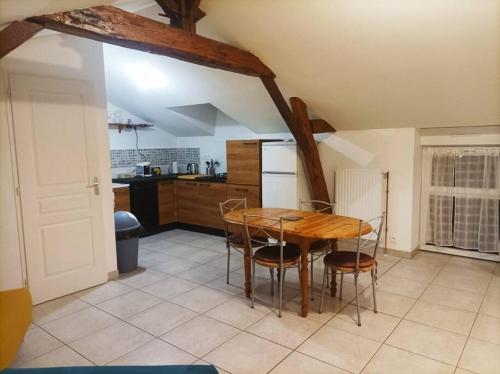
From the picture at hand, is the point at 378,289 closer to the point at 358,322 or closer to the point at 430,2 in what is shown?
the point at 358,322

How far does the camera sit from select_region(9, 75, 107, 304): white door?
308 cm

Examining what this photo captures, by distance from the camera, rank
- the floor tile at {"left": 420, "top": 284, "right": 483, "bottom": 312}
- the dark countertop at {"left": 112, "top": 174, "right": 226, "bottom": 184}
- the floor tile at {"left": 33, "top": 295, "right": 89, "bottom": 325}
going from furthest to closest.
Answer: the dark countertop at {"left": 112, "top": 174, "right": 226, "bottom": 184} < the floor tile at {"left": 420, "top": 284, "right": 483, "bottom": 312} < the floor tile at {"left": 33, "top": 295, "right": 89, "bottom": 325}

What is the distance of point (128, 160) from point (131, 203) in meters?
0.99

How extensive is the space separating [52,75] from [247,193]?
108 inches

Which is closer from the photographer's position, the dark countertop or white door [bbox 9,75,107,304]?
white door [bbox 9,75,107,304]

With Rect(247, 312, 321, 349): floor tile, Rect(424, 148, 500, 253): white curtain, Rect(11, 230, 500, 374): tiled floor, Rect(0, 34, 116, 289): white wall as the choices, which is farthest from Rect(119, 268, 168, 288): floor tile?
Rect(424, 148, 500, 253): white curtain

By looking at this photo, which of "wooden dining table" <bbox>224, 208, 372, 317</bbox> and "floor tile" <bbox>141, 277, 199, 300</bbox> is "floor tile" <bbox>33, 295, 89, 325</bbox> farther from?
"wooden dining table" <bbox>224, 208, 372, 317</bbox>

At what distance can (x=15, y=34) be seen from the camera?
2.24m

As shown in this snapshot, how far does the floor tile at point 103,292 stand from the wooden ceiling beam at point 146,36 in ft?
7.33

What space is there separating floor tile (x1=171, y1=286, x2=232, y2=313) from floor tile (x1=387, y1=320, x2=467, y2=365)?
1462mm

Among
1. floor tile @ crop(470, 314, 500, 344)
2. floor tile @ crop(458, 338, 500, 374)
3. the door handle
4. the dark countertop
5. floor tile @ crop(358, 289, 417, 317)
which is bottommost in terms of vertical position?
floor tile @ crop(458, 338, 500, 374)

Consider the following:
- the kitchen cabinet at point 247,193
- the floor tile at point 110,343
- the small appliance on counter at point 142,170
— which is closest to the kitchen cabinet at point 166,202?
the small appliance on counter at point 142,170

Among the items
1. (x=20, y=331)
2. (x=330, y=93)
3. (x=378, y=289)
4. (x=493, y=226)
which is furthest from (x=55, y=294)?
(x=493, y=226)

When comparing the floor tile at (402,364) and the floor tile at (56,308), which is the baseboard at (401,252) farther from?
the floor tile at (56,308)
